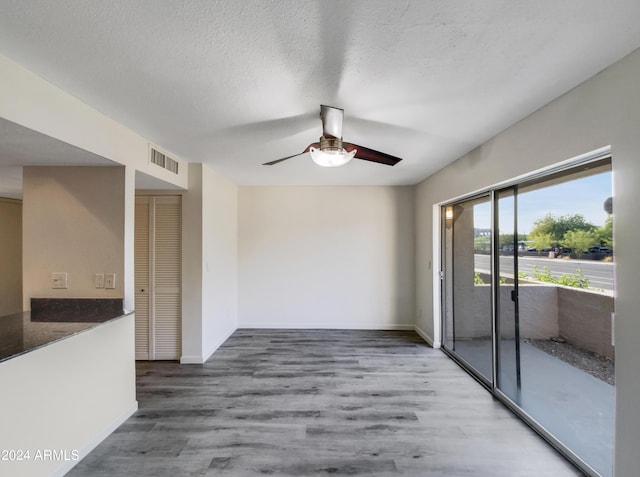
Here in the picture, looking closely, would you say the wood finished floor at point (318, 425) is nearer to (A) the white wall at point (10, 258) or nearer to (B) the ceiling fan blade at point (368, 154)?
(B) the ceiling fan blade at point (368, 154)

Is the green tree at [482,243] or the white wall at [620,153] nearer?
the white wall at [620,153]

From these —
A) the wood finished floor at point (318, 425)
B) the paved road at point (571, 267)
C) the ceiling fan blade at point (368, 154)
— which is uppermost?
the ceiling fan blade at point (368, 154)

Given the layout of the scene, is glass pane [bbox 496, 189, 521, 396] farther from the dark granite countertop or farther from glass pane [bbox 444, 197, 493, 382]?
the dark granite countertop

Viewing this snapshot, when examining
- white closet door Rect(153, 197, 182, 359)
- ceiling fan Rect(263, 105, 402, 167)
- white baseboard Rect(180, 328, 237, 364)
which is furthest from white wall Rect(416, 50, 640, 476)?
white closet door Rect(153, 197, 182, 359)

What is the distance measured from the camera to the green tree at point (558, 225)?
1.88 meters

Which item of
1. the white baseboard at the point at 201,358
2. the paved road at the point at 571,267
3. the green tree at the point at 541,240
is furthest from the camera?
the white baseboard at the point at 201,358

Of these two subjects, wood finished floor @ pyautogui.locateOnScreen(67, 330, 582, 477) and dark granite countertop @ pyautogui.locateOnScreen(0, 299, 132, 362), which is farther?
wood finished floor @ pyautogui.locateOnScreen(67, 330, 582, 477)

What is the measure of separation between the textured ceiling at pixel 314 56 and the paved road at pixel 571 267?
3.64 ft

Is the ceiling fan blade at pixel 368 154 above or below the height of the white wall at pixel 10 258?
above

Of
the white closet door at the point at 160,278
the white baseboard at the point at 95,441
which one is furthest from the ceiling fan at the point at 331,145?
the white baseboard at the point at 95,441

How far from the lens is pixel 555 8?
111cm

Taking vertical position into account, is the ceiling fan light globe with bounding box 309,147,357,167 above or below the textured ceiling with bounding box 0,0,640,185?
below

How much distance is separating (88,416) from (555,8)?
352 cm

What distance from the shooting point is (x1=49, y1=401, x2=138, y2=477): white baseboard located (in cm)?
179
